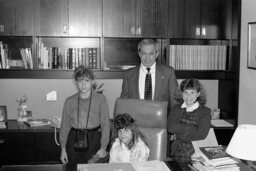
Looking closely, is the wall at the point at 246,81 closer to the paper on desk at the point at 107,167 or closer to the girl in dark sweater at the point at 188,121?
the girl in dark sweater at the point at 188,121

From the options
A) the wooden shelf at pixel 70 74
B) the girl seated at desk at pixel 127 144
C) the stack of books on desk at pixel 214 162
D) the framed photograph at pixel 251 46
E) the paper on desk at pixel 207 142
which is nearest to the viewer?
the stack of books on desk at pixel 214 162

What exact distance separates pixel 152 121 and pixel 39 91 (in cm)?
207

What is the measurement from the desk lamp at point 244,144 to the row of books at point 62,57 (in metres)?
2.53

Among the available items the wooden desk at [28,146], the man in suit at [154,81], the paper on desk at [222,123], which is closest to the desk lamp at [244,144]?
the man in suit at [154,81]

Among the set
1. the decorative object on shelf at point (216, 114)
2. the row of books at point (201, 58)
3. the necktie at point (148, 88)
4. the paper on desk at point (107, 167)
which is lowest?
the paper on desk at point (107, 167)

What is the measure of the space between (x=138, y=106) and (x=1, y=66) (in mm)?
1981

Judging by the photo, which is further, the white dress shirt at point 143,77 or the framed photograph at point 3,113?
the framed photograph at point 3,113

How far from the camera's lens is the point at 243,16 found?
386 centimetres

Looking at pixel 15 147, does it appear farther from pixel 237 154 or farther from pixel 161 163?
pixel 237 154

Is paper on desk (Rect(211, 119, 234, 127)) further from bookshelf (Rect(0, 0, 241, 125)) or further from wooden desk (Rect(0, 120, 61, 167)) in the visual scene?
wooden desk (Rect(0, 120, 61, 167))

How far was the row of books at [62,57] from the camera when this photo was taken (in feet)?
13.8

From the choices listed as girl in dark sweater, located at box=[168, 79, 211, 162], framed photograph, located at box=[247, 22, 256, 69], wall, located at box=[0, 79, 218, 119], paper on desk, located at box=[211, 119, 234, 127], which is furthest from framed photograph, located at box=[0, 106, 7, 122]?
framed photograph, located at box=[247, 22, 256, 69]

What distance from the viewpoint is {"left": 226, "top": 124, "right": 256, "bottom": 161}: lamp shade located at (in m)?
1.91

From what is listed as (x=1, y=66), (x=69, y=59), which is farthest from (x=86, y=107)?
(x=1, y=66)
